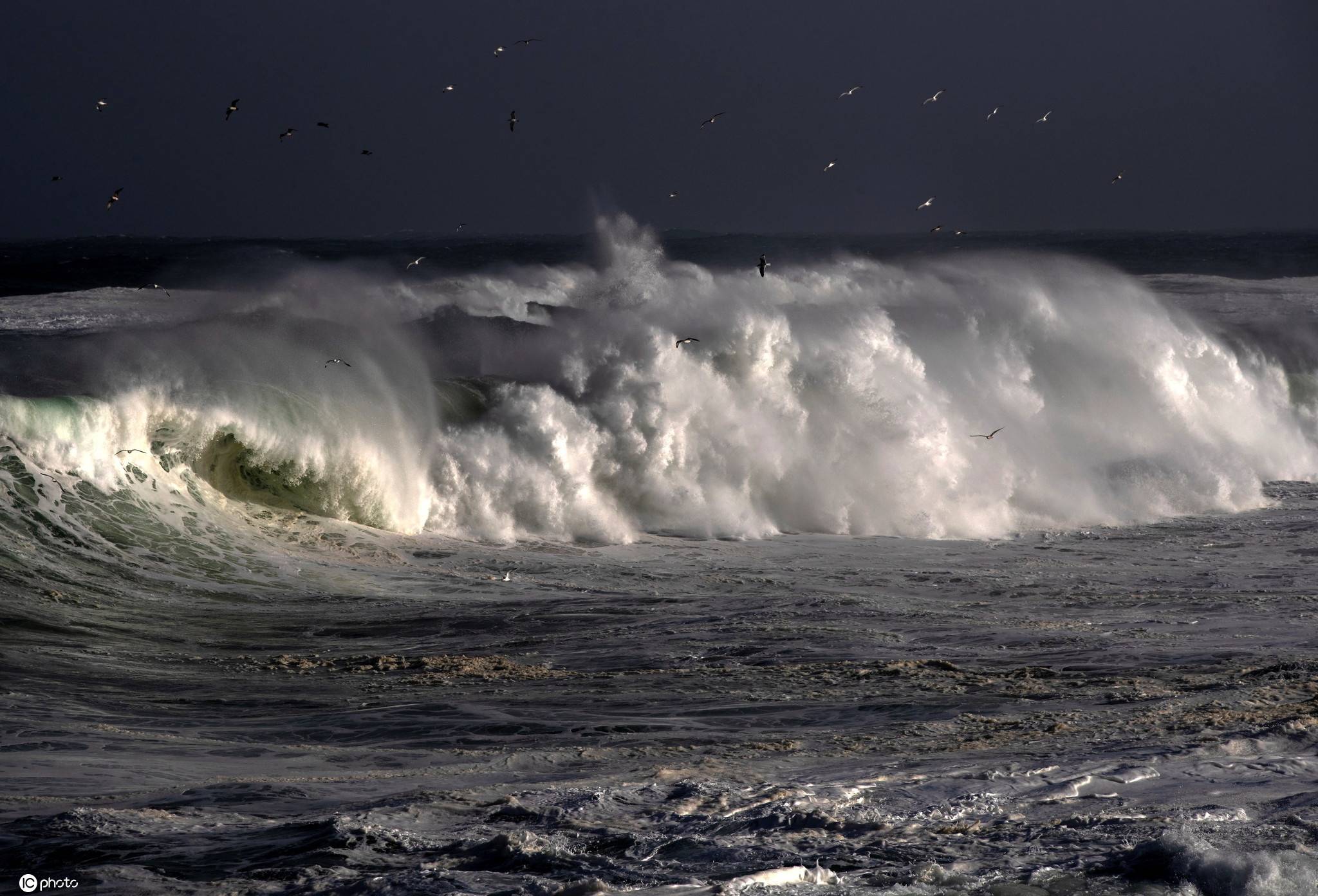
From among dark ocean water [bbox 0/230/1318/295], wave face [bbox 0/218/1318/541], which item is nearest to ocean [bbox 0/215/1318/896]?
wave face [bbox 0/218/1318/541]

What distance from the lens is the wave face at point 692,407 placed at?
14.2 m

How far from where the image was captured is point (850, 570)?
12.5 metres

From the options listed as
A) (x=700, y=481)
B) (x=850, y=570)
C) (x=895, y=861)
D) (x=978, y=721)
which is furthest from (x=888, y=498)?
(x=895, y=861)

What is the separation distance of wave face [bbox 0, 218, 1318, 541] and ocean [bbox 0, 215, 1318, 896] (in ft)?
0.23

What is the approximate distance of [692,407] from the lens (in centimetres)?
1681

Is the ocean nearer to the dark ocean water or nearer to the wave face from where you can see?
the wave face

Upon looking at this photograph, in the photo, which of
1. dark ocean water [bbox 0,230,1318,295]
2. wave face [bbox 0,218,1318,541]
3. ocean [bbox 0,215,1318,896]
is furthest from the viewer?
dark ocean water [bbox 0,230,1318,295]

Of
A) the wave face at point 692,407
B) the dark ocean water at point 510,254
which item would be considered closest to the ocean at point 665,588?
the wave face at point 692,407

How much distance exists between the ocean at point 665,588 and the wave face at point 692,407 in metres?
0.07

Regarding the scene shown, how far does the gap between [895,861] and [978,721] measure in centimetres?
245

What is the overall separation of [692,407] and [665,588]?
18.3 feet

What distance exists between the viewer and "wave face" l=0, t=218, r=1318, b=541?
14.2 m

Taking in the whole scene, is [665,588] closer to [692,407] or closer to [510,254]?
[692,407]

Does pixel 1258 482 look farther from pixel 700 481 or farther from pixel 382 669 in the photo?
pixel 382 669
